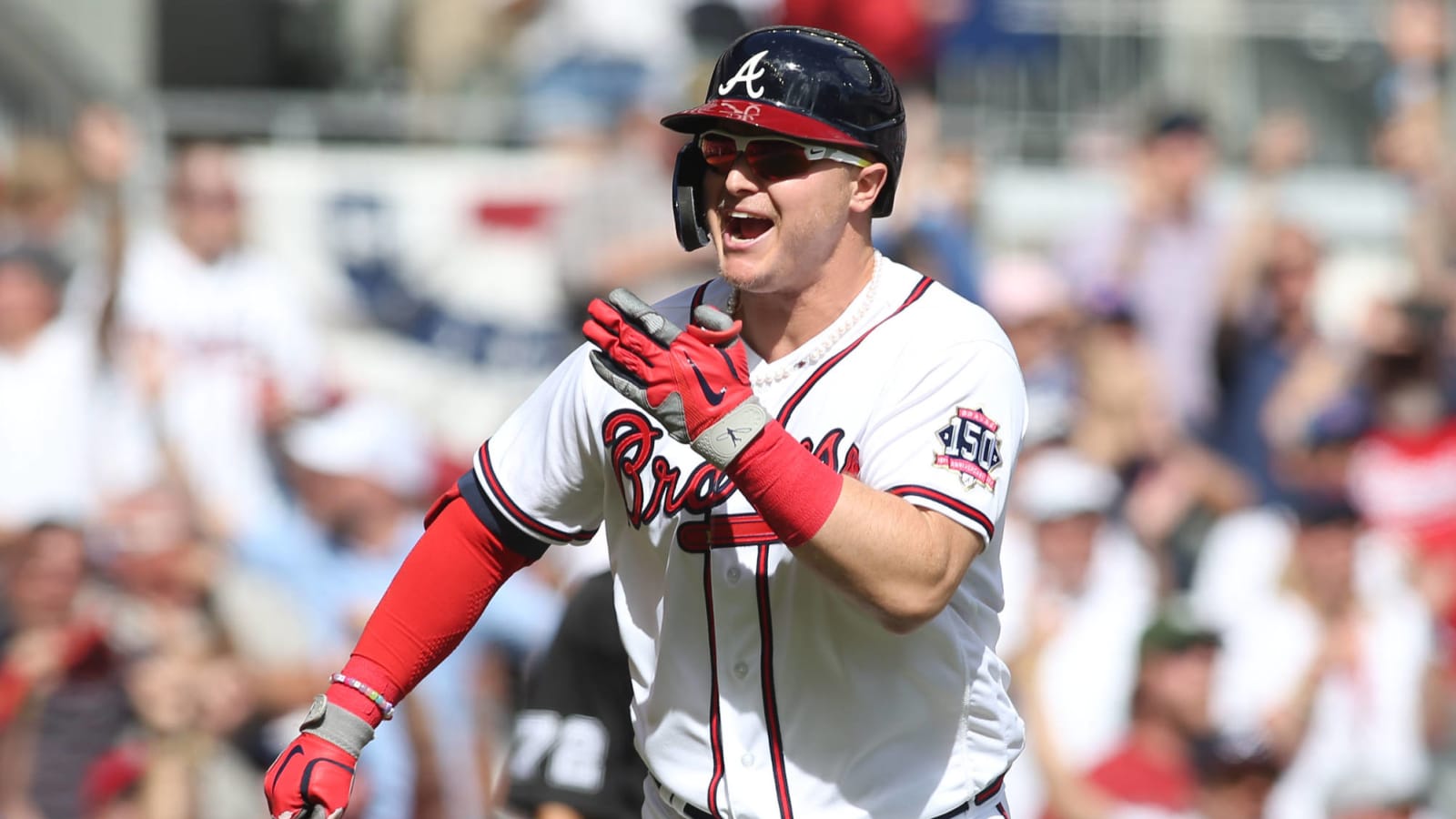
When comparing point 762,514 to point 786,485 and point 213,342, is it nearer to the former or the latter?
point 786,485

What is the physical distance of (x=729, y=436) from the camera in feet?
9.36

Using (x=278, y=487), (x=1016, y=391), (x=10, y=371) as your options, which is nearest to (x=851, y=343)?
(x=1016, y=391)

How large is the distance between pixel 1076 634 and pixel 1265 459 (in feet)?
5.51

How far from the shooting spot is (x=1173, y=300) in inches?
310

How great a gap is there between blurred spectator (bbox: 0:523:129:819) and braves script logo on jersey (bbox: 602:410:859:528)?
364cm

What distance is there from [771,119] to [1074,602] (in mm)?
3773

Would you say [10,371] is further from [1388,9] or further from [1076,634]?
[1388,9]

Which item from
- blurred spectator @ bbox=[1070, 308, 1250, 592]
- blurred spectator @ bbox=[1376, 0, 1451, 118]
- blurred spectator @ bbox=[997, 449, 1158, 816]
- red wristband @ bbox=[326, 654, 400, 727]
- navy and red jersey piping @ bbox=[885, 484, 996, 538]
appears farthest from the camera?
blurred spectator @ bbox=[1376, 0, 1451, 118]

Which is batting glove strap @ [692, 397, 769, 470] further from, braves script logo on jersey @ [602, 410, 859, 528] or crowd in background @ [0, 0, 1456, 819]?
crowd in background @ [0, 0, 1456, 819]

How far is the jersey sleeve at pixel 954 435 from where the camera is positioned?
9.80 ft

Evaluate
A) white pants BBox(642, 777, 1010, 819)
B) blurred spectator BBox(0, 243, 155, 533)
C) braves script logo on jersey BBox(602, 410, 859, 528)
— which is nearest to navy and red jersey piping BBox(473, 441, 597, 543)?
braves script logo on jersey BBox(602, 410, 859, 528)

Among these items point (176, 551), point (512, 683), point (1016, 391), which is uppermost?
point (1016, 391)

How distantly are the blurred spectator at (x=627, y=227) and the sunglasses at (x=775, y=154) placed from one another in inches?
151

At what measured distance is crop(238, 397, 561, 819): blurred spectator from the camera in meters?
6.32
